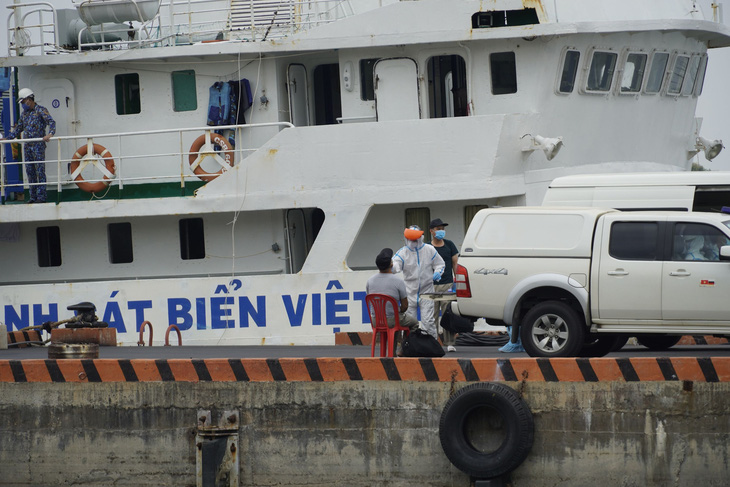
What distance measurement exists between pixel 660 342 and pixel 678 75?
6.30 metres

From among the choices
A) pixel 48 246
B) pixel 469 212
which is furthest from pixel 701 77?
pixel 48 246

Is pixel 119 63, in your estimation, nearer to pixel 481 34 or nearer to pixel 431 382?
pixel 481 34

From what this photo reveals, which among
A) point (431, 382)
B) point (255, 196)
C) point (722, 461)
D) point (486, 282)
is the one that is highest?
point (255, 196)

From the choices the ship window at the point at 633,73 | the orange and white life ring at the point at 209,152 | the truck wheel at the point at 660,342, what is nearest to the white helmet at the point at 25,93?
the orange and white life ring at the point at 209,152

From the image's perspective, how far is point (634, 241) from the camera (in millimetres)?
11742

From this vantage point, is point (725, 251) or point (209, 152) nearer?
point (725, 251)

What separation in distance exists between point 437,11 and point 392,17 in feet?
2.26

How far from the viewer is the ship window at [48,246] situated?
18.4 meters

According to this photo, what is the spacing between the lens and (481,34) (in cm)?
1652

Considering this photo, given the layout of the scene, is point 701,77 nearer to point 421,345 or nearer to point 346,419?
point 421,345

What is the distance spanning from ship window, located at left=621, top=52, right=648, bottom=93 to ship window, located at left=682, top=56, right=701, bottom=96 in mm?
1286

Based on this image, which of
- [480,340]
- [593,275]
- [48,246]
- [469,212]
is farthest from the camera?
[48,246]

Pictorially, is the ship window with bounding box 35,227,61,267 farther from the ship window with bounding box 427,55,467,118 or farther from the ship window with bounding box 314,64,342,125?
the ship window with bounding box 427,55,467,118

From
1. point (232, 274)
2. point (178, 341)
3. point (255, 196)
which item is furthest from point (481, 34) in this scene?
point (178, 341)
